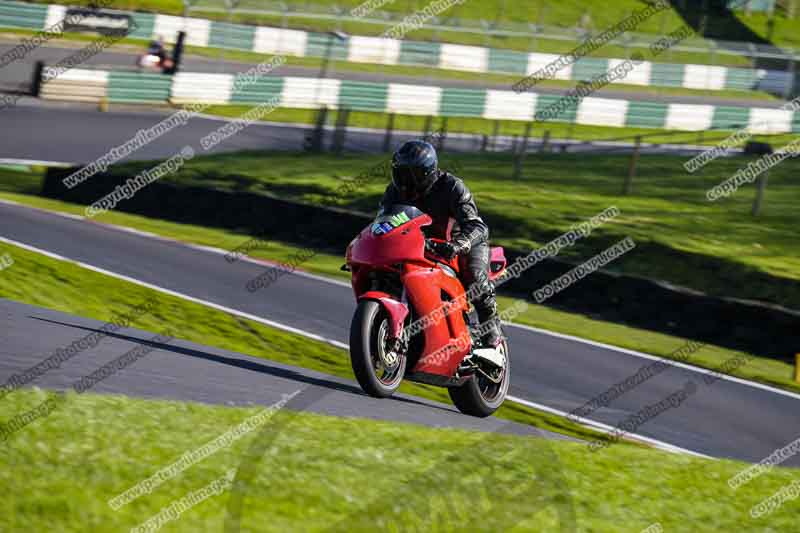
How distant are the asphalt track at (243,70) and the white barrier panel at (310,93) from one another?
4.07 meters

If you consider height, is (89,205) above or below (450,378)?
below

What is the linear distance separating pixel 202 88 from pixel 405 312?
23.4 meters

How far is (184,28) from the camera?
120 ft

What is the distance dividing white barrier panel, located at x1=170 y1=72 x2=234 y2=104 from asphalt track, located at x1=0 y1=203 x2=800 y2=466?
39.1ft

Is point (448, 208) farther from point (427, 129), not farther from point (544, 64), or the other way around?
point (544, 64)

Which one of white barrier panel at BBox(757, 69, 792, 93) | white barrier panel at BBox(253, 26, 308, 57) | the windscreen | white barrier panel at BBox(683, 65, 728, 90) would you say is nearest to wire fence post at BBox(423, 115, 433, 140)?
white barrier panel at BBox(253, 26, 308, 57)

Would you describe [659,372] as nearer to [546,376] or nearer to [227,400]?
[546,376]

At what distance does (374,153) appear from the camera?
29.4 meters

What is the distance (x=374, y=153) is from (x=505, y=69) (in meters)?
12.3

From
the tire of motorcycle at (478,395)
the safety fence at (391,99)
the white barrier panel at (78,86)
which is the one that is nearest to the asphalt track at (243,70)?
the white barrier panel at (78,86)

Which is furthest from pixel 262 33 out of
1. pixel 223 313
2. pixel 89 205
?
pixel 223 313

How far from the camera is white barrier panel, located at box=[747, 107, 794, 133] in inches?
1300

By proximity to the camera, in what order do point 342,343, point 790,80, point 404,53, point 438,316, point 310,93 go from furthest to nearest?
point 790,80
point 404,53
point 310,93
point 342,343
point 438,316

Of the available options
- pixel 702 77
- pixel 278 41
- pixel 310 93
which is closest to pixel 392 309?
pixel 310 93
